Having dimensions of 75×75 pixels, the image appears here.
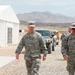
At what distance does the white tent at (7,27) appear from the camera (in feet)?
105

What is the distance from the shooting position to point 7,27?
3344cm

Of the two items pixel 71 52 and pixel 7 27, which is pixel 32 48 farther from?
pixel 7 27

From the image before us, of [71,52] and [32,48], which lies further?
[32,48]

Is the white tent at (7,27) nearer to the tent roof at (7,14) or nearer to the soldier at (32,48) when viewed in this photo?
the tent roof at (7,14)

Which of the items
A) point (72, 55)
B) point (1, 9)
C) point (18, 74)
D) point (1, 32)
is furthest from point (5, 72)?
point (1, 9)

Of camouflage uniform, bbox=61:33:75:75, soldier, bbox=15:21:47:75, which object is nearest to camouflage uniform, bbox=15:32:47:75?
soldier, bbox=15:21:47:75

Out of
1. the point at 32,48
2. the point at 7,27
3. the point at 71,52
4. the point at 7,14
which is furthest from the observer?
the point at 7,14

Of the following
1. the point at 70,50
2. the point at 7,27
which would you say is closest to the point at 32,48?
the point at 70,50

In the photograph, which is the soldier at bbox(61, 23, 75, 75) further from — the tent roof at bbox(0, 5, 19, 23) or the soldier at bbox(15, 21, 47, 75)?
the tent roof at bbox(0, 5, 19, 23)

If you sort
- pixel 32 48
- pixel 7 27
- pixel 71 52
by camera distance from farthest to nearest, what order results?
pixel 7 27 → pixel 32 48 → pixel 71 52

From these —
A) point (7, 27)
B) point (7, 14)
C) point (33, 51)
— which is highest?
point (7, 14)

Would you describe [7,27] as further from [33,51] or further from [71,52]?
[71,52]

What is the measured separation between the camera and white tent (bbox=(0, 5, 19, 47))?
31891mm

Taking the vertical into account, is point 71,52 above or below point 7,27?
above
